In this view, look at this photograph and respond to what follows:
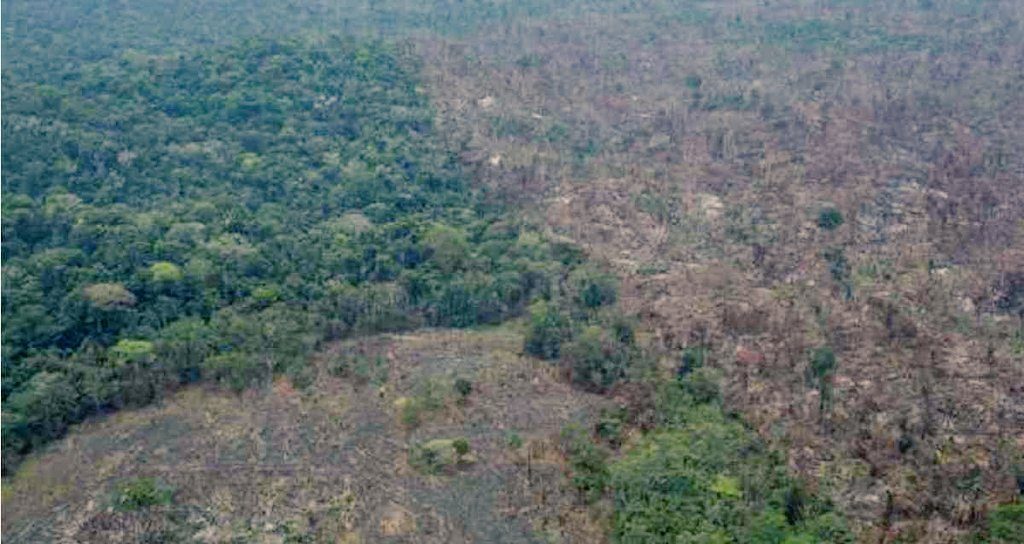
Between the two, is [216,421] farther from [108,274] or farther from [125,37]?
[125,37]

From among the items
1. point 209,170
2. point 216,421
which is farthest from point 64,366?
point 209,170

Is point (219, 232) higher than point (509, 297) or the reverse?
higher

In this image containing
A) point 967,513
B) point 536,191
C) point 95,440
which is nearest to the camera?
point 967,513

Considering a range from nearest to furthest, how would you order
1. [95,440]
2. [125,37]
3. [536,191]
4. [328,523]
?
[328,523]
[95,440]
[536,191]
[125,37]

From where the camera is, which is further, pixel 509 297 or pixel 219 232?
pixel 219 232

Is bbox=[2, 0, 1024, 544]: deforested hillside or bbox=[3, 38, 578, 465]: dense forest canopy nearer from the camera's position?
bbox=[2, 0, 1024, 544]: deforested hillside

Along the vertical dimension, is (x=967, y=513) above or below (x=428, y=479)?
above

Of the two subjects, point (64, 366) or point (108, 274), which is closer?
point (64, 366)

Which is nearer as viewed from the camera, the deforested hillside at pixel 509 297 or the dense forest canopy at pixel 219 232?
the deforested hillside at pixel 509 297
